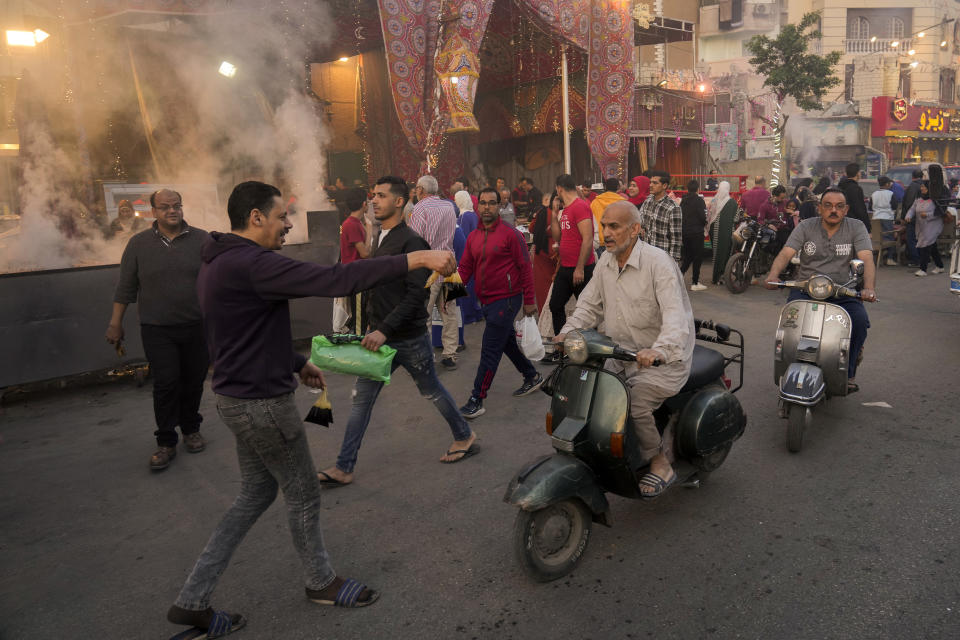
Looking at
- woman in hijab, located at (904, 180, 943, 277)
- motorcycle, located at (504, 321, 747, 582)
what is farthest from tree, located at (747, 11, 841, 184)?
motorcycle, located at (504, 321, 747, 582)

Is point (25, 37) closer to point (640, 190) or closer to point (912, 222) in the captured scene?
point (640, 190)

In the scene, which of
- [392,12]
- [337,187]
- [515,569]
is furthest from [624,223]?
[337,187]

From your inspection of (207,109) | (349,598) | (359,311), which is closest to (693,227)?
(359,311)

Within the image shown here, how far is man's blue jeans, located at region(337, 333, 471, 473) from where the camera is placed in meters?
4.14

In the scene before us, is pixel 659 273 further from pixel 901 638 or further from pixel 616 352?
pixel 901 638

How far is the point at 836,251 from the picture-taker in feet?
16.3

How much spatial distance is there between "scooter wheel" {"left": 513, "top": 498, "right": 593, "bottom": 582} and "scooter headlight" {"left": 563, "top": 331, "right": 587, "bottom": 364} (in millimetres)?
648

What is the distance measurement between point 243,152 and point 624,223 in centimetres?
1144

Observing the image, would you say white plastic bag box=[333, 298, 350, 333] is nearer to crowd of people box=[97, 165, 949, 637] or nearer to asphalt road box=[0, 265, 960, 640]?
crowd of people box=[97, 165, 949, 637]

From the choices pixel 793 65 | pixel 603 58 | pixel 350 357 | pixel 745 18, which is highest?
pixel 745 18

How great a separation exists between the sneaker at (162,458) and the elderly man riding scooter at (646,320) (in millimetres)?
2984

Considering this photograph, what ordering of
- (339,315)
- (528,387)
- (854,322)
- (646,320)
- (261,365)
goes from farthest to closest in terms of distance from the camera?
(339,315) → (528,387) → (854,322) → (646,320) → (261,365)

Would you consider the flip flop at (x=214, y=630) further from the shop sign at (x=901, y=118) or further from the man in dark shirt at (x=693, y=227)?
the shop sign at (x=901, y=118)

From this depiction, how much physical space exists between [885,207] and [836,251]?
8.91 m
